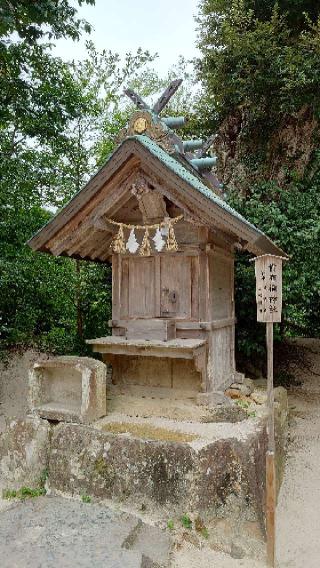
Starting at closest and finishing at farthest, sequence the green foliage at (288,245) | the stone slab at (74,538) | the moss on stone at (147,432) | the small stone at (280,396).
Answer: the stone slab at (74,538)
the moss on stone at (147,432)
the small stone at (280,396)
the green foliage at (288,245)

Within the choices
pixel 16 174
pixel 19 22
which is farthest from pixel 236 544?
pixel 19 22

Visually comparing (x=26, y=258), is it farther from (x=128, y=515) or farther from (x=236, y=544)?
(x=236, y=544)

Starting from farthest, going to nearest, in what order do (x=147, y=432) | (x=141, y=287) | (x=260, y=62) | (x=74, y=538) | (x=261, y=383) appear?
(x=260, y=62) < (x=261, y=383) < (x=141, y=287) < (x=147, y=432) < (x=74, y=538)

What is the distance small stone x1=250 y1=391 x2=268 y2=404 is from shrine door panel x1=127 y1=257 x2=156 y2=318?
2.46 metres

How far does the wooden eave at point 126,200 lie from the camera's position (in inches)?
222

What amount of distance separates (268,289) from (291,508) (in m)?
3.39

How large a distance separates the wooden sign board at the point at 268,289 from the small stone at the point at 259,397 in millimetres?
2853

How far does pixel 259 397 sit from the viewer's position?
7137 millimetres

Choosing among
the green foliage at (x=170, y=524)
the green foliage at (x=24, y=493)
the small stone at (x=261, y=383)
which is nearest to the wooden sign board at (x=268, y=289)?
the green foliage at (x=170, y=524)

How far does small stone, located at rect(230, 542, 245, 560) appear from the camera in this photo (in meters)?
4.34

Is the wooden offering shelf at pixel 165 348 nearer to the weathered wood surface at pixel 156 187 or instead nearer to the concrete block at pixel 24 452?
the concrete block at pixel 24 452

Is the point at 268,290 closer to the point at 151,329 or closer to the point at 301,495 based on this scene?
the point at 151,329

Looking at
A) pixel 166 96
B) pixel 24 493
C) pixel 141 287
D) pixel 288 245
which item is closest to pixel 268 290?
pixel 141 287

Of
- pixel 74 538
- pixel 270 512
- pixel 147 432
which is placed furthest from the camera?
pixel 147 432
